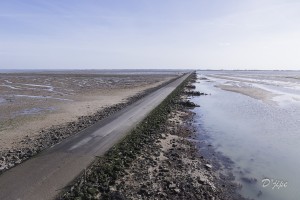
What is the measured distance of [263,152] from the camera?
1656cm

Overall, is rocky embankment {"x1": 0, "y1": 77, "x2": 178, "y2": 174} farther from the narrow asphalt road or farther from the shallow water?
the shallow water

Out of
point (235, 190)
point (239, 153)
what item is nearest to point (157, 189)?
point (235, 190)

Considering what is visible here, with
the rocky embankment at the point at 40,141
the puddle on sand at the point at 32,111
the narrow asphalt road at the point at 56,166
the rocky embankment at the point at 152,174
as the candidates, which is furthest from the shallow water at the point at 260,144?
the puddle on sand at the point at 32,111

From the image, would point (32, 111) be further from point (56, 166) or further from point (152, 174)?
point (152, 174)

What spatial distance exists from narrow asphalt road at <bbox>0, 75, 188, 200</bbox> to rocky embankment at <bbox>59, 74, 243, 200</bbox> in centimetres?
52

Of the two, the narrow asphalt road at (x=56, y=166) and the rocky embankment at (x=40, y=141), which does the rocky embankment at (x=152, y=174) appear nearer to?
the narrow asphalt road at (x=56, y=166)

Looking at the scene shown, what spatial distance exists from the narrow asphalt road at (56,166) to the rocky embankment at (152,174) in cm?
52

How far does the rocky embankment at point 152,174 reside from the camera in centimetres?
1055

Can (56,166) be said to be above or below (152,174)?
above

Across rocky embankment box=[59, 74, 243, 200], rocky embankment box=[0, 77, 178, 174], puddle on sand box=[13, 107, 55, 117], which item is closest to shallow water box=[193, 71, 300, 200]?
rocky embankment box=[59, 74, 243, 200]

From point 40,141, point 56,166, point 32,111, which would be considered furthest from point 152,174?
point 32,111

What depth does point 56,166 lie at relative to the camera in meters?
12.4

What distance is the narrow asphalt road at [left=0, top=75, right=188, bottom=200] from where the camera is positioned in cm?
1002

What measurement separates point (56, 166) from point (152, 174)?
367cm
